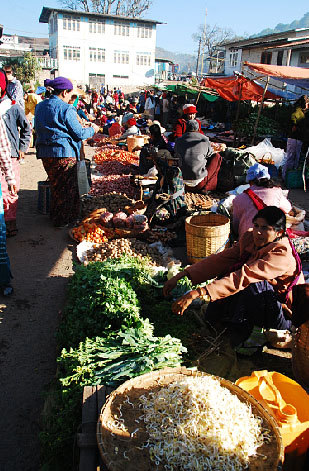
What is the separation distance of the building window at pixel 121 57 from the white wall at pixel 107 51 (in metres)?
0.34

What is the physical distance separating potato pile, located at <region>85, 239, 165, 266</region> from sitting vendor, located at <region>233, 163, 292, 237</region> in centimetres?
101

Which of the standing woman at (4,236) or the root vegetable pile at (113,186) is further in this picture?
the root vegetable pile at (113,186)

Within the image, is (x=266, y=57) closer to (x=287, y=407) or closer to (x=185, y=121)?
(x=185, y=121)

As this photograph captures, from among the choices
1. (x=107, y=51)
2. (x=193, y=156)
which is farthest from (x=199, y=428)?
(x=107, y=51)

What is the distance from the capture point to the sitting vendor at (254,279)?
2561 millimetres

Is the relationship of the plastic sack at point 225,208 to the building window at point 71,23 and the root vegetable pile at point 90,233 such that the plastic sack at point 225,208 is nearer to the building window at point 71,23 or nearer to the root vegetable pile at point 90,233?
the root vegetable pile at point 90,233

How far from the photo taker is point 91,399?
6.53 ft

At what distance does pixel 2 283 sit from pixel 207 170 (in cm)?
415

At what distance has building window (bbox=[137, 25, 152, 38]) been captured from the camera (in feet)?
145

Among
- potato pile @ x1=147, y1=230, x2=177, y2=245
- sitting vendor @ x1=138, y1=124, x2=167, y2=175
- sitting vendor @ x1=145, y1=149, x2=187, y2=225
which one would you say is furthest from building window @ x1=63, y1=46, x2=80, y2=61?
potato pile @ x1=147, y1=230, x2=177, y2=245

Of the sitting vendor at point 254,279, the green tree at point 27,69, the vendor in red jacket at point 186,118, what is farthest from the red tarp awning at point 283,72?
the green tree at point 27,69

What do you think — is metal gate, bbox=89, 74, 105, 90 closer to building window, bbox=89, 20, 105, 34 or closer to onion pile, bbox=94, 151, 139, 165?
building window, bbox=89, 20, 105, 34

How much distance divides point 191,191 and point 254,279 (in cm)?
423

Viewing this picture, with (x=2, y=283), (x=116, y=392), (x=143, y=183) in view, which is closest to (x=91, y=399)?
(x=116, y=392)
